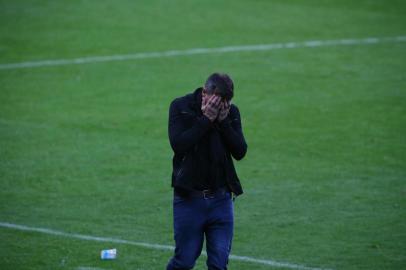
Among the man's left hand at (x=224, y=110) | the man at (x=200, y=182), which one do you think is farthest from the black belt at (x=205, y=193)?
the man's left hand at (x=224, y=110)

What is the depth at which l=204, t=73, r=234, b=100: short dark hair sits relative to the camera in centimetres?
795

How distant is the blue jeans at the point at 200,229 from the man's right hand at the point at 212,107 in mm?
850

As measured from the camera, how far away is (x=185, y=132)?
811 centimetres

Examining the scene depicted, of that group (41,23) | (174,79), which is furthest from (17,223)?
(41,23)

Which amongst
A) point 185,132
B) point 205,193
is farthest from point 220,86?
point 205,193

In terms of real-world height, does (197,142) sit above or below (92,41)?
above

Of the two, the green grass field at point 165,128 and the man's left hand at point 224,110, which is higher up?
the man's left hand at point 224,110

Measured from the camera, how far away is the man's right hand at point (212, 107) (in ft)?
26.1

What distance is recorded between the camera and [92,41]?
2317 centimetres

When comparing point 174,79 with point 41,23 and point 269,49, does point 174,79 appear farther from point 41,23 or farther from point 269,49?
point 41,23

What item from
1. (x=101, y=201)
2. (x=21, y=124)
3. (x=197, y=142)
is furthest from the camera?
(x=21, y=124)

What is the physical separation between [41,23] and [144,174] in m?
11.5

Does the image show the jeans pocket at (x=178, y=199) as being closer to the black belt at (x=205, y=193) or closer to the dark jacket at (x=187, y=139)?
the black belt at (x=205, y=193)

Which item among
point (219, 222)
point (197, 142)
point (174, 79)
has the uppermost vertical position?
point (197, 142)
